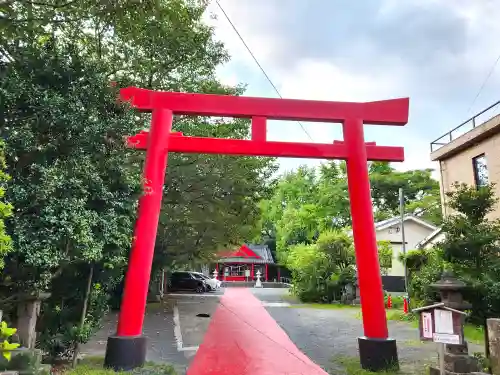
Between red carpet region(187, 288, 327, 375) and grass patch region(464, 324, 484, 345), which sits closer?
red carpet region(187, 288, 327, 375)

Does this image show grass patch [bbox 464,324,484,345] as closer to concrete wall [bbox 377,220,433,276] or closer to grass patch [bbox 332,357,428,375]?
grass patch [bbox 332,357,428,375]

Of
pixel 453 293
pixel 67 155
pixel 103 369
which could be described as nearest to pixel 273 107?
pixel 67 155

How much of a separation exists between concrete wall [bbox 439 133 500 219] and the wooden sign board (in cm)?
645

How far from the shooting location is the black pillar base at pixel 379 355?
6574 millimetres

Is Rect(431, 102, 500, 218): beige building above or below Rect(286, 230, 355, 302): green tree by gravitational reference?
above

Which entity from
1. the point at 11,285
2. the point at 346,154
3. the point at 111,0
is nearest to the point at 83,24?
the point at 111,0

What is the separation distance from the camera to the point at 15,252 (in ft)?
15.7

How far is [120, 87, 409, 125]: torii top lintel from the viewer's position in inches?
294

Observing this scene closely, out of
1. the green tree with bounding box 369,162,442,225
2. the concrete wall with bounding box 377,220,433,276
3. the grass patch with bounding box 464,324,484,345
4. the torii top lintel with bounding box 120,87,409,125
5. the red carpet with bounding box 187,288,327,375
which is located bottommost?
the red carpet with bounding box 187,288,327,375

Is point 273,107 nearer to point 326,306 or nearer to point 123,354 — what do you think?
point 123,354

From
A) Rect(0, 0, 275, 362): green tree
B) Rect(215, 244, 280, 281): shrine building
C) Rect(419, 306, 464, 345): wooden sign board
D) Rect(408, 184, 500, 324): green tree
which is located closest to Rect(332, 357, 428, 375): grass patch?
Rect(408, 184, 500, 324): green tree

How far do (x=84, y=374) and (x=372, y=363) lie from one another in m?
4.67

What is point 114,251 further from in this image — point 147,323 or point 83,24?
point 147,323

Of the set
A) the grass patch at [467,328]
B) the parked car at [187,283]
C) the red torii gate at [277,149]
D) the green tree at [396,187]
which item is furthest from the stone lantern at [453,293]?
the green tree at [396,187]
